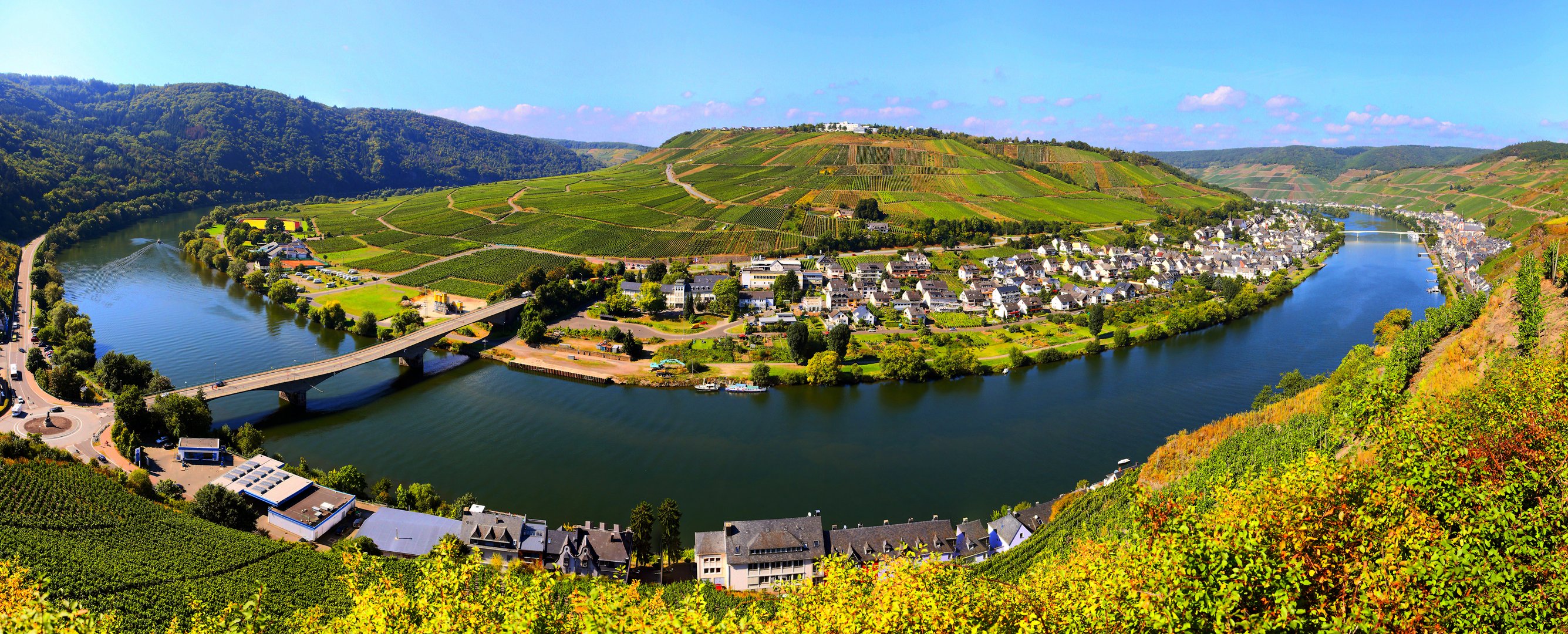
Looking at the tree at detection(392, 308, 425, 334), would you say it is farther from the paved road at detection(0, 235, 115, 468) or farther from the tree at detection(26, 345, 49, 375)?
the tree at detection(26, 345, 49, 375)

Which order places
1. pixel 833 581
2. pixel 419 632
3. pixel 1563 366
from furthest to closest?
pixel 1563 366 → pixel 833 581 → pixel 419 632

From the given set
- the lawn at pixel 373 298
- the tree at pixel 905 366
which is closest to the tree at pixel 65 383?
the lawn at pixel 373 298

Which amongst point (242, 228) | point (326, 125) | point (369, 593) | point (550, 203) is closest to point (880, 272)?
point (550, 203)

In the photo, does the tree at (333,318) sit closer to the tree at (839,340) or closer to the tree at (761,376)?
the tree at (761,376)

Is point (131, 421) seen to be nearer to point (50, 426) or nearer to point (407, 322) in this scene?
point (50, 426)

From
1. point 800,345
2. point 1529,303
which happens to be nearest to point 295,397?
point 800,345

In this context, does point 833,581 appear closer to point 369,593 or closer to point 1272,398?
point 369,593
